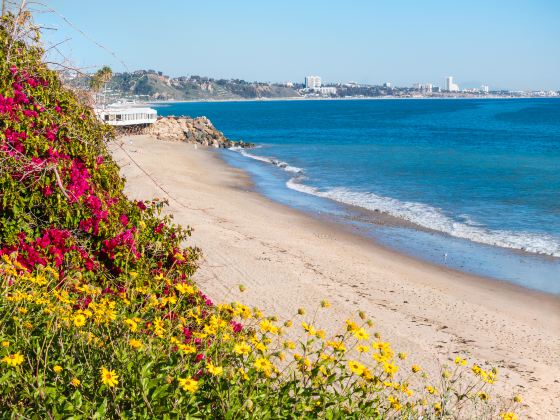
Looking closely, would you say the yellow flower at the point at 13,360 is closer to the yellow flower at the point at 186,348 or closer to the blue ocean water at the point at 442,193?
the yellow flower at the point at 186,348

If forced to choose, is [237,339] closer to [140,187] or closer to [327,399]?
[327,399]

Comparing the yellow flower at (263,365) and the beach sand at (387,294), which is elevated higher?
the yellow flower at (263,365)

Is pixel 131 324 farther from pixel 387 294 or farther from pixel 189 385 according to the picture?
pixel 387 294

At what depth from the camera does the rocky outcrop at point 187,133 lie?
165ft

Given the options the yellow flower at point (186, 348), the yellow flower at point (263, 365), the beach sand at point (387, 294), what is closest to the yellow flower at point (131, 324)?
the yellow flower at point (186, 348)

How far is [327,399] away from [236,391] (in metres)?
0.49

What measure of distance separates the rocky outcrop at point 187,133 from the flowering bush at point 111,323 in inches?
1636

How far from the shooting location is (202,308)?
6012mm

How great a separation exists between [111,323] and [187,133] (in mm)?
48299

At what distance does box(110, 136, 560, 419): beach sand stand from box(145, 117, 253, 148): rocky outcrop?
31.9 meters

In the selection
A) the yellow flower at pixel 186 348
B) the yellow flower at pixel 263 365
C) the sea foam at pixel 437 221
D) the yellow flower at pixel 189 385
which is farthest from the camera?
the sea foam at pixel 437 221

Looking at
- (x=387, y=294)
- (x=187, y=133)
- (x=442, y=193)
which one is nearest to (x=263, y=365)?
(x=387, y=294)

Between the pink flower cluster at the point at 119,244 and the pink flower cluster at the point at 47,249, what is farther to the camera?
the pink flower cluster at the point at 119,244

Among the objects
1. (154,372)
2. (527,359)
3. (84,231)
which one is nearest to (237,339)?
(154,372)
